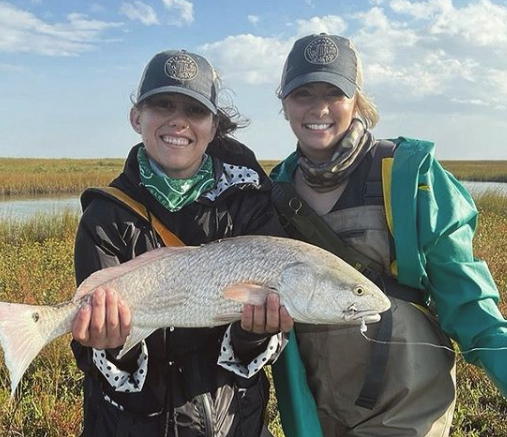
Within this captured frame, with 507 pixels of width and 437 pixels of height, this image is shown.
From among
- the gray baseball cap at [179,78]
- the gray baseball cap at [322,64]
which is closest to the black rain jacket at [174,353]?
the gray baseball cap at [179,78]

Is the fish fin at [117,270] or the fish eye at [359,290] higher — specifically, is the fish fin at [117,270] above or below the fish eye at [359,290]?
above

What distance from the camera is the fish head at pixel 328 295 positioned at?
272 centimetres

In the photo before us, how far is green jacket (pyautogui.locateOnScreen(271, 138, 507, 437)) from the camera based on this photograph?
3.05 meters

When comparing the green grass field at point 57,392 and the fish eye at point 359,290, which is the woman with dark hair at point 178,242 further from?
the green grass field at point 57,392

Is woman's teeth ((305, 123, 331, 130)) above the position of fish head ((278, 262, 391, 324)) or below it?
above

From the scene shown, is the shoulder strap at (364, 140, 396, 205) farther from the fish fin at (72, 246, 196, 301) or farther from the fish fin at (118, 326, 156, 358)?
the fish fin at (118, 326, 156, 358)

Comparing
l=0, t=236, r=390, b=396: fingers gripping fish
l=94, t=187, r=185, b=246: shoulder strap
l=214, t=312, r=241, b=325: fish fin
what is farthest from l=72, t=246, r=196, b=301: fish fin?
l=214, t=312, r=241, b=325: fish fin

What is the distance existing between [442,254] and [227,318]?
1239 millimetres

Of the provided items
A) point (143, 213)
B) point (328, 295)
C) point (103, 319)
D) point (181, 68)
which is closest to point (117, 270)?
point (103, 319)

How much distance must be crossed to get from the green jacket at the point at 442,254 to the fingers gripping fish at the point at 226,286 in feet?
1.62

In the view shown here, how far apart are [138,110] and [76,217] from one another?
1221cm

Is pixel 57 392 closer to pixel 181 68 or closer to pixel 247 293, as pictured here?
pixel 247 293

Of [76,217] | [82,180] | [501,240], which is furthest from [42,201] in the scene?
[501,240]

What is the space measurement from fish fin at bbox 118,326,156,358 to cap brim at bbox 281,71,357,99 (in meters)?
1.58
